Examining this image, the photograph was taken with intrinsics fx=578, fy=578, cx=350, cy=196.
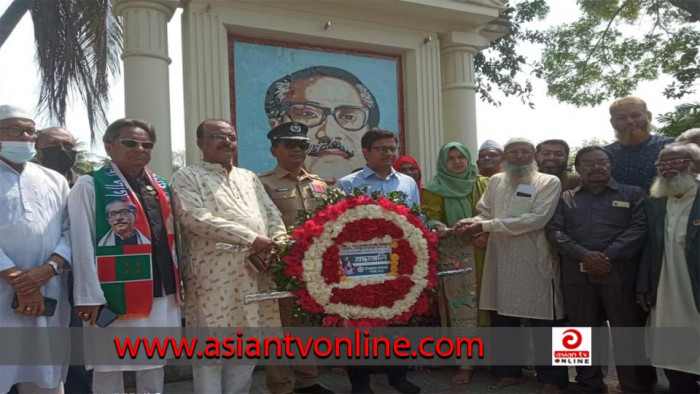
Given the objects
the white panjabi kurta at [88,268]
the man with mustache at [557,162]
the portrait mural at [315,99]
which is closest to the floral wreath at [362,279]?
the white panjabi kurta at [88,268]

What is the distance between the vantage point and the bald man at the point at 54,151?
4418mm

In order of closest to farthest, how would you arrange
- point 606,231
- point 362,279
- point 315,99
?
1. point 362,279
2. point 606,231
3. point 315,99

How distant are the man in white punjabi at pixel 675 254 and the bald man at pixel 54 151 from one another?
4.46 m

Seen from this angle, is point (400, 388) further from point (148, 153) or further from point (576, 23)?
point (576, 23)

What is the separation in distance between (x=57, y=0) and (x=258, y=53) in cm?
667

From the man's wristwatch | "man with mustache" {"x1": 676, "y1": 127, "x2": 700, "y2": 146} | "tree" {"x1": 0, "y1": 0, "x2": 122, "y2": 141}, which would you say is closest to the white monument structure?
the man's wristwatch

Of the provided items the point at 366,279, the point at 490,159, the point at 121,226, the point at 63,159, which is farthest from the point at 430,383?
the point at 63,159

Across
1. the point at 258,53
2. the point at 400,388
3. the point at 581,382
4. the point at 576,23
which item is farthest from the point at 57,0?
the point at 576,23

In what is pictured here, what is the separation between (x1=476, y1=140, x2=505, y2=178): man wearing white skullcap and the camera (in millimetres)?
5770

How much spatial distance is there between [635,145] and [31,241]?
4.70 m

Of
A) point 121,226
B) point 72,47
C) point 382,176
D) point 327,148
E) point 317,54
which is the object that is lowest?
point 121,226

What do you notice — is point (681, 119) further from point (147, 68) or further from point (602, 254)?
point (147, 68)

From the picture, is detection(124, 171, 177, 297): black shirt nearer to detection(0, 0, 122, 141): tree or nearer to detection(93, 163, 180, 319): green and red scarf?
detection(93, 163, 180, 319): green and red scarf

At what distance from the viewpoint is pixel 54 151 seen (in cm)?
442
